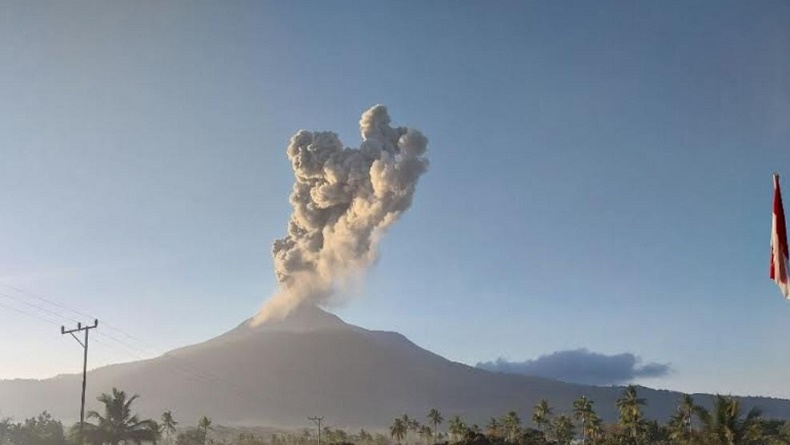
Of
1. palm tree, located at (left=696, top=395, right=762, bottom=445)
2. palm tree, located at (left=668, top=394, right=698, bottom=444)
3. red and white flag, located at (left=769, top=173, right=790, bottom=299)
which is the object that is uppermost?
red and white flag, located at (left=769, top=173, right=790, bottom=299)

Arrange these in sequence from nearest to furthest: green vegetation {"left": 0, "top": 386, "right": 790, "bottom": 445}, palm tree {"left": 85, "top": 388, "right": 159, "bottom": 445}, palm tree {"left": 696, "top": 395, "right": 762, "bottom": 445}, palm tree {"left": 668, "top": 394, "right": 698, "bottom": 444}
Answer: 1. palm tree {"left": 696, "top": 395, "right": 762, "bottom": 445}
2. green vegetation {"left": 0, "top": 386, "right": 790, "bottom": 445}
3. palm tree {"left": 85, "top": 388, "right": 159, "bottom": 445}
4. palm tree {"left": 668, "top": 394, "right": 698, "bottom": 444}

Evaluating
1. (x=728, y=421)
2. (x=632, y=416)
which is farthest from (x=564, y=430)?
(x=728, y=421)

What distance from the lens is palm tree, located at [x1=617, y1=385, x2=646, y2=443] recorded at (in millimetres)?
109500

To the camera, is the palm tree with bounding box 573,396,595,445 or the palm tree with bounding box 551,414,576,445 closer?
the palm tree with bounding box 573,396,595,445

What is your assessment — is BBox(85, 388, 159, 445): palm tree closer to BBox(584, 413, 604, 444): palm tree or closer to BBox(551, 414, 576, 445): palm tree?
BBox(584, 413, 604, 444): palm tree

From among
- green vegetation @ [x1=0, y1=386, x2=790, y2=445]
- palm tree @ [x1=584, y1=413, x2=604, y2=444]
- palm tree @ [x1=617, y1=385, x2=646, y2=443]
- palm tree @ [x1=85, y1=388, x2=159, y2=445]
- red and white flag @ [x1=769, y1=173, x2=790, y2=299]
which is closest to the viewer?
red and white flag @ [x1=769, y1=173, x2=790, y2=299]

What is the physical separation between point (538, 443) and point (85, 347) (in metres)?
47.8

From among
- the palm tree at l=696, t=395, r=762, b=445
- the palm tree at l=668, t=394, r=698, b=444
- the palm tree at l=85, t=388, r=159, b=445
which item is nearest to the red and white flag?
the palm tree at l=696, t=395, r=762, b=445

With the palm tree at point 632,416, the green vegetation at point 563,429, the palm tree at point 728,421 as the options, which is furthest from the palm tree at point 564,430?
the palm tree at point 728,421

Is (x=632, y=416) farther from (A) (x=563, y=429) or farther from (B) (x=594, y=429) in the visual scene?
(A) (x=563, y=429)

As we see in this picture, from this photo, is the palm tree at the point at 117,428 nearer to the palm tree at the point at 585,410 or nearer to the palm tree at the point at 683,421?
the palm tree at the point at 683,421

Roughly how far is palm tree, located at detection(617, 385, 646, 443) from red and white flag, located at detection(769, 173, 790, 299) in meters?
95.8

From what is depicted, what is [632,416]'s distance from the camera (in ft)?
361

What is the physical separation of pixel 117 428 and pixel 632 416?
235 feet
